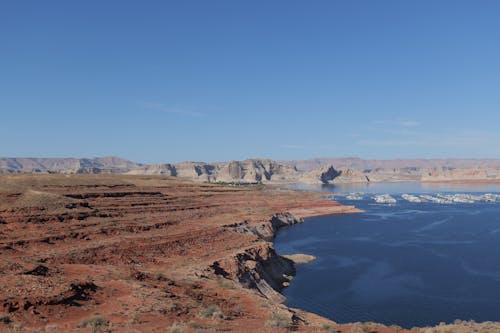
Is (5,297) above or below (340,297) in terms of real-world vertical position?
above

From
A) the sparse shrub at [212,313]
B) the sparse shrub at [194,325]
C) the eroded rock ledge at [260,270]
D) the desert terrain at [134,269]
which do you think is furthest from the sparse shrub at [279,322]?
the eroded rock ledge at [260,270]

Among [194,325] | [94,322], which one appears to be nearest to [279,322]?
[194,325]

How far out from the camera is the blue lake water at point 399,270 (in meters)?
42.2

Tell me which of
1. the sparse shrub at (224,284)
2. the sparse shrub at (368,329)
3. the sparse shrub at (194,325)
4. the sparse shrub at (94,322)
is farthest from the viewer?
the sparse shrub at (224,284)

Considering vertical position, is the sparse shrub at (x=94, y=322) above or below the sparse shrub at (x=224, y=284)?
above

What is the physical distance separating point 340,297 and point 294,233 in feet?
159

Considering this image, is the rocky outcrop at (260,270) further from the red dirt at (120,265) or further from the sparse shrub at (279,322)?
the sparse shrub at (279,322)

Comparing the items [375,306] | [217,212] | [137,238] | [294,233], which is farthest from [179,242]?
[294,233]

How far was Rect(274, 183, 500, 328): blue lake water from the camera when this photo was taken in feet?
138

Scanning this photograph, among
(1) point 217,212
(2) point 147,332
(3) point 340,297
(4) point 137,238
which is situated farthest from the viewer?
(1) point 217,212

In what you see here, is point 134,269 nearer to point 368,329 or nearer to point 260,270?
point 260,270

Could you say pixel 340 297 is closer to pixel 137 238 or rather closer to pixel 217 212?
pixel 137 238

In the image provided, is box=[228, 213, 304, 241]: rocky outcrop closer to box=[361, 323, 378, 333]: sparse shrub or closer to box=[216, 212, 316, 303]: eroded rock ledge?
box=[216, 212, 316, 303]: eroded rock ledge

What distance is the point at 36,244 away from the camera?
44156 mm
